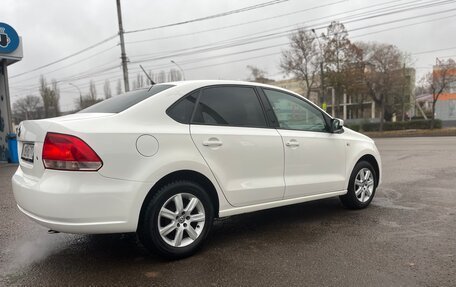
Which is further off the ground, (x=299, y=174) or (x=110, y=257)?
(x=299, y=174)

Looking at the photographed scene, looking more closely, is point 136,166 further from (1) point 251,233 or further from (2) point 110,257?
(1) point 251,233

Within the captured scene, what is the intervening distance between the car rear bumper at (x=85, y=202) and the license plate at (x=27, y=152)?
0.33 metres

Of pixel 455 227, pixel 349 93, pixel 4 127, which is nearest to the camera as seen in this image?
pixel 455 227

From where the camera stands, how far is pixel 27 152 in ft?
11.3

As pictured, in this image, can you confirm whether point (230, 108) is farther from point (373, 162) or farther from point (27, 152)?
point (373, 162)

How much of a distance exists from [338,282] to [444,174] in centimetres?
656

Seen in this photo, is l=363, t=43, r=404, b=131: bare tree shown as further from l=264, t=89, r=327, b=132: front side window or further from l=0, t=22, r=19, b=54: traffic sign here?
l=264, t=89, r=327, b=132: front side window

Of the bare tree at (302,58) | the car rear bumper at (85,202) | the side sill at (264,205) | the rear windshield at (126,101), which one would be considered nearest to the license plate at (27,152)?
the car rear bumper at (85,202)

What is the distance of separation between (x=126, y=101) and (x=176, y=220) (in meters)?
1.27

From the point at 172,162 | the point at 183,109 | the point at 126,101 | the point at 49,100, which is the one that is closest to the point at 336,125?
the point at 183,109

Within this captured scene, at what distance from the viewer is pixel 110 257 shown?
3.56 meters

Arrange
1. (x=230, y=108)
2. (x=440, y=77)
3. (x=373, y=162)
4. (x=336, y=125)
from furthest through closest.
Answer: (x=440, y=77), (x=373, y=162), (x=336, y=125), (x=230, y=108)

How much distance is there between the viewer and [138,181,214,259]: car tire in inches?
128

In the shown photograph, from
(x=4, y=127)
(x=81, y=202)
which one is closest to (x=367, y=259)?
(x=81, y=202)
